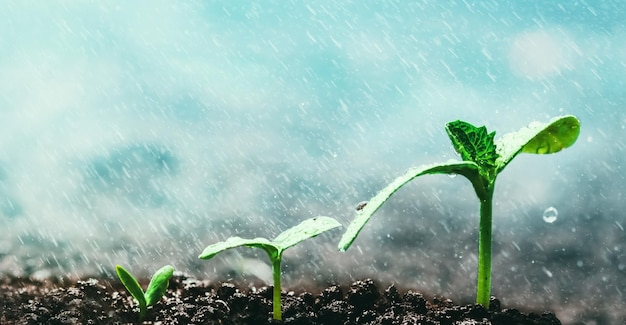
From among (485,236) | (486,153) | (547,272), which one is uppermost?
(486,153)

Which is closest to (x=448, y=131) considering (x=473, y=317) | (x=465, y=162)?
(x=465, y=162)

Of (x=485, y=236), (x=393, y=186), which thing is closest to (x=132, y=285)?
(x=393, y=186)

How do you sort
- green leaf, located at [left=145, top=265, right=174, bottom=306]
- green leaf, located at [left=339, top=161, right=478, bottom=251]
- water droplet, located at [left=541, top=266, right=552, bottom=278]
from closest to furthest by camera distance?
green leaf, located at [left=339, top=161, right=478, bottom=251] < green leaf, located at [left=145, top=265, right=174, bottom=306] < water droplet, located at [left=541, top=266, right=552, bottom=278]

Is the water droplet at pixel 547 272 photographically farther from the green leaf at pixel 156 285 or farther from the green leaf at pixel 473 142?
the green leaf at pixel 156 285

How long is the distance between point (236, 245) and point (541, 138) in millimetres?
583

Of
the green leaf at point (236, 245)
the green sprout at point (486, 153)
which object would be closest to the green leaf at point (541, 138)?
the green sprout at point (486, 153)

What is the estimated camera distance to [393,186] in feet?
3.27

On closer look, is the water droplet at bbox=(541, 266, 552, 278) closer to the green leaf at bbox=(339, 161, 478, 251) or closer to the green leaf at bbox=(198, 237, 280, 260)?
the green leaf at bbox=(339, 161, 478, 251)

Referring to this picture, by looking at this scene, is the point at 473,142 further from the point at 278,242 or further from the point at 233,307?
the point at 233,307

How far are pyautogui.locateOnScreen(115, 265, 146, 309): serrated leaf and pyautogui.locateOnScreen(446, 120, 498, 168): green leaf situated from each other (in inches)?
24.2

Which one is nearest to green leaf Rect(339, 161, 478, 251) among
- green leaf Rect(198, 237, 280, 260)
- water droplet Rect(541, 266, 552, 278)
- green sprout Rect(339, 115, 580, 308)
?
green sprout Rect(339, 115, 580, 308)

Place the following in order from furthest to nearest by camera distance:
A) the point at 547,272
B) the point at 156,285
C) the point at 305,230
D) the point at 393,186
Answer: the point at 547,272
the point at 156,285
the point at 305,230
the point at 393,186

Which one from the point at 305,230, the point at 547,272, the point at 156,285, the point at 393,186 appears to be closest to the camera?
the point at 393,186

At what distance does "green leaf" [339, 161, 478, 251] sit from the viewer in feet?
3.16
